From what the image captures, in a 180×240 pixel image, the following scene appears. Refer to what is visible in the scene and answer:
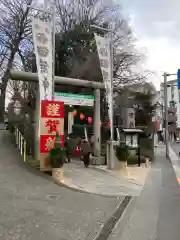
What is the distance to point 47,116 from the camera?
14.2 m

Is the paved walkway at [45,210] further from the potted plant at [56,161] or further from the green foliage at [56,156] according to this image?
the green foliage at [56,156]

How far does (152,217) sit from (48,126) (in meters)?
6.99

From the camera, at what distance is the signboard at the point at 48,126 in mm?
13875

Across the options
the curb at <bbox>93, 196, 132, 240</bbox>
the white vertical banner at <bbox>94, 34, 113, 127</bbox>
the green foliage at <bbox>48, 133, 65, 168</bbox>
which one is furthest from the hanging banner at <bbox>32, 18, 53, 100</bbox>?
the curb at <bbox>93, 196, 132, 240</bbox>

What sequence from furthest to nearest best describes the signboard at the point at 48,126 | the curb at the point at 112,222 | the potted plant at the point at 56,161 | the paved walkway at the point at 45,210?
the signboard at the point at 48,126 < the potted plant at the point at 56,161 < the curb at the point at 112,222 < the paved walkway at the point at 45,210

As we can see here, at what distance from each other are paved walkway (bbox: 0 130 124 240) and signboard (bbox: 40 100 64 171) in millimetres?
907

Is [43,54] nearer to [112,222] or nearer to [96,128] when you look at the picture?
[96,128]

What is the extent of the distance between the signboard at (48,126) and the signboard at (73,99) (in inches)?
142

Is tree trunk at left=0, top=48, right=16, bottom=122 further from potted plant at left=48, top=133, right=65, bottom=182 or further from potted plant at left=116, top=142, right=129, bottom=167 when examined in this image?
potted plant at left=48, top=133, right=65, bottom=182

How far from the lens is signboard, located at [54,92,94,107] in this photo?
18266 mm

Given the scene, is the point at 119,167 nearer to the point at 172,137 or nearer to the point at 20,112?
the point at 20,112

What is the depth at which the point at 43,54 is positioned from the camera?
15.0 m

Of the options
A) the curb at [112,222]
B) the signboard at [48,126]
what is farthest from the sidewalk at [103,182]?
the curb at [112,222]

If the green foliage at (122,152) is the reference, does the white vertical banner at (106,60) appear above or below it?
above
